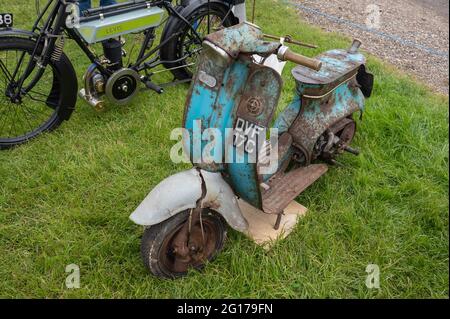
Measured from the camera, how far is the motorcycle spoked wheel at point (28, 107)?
112 inches

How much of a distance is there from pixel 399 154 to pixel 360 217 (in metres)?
0.74

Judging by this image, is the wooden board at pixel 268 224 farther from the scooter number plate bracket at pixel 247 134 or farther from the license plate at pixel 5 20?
the license plate at pixel 5 20

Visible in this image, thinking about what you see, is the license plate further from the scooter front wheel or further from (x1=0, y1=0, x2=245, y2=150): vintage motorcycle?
the scooter front wheel

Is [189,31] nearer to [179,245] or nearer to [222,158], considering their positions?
[222,158]

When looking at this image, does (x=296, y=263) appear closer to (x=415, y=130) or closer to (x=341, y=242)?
(x=341, y=242)

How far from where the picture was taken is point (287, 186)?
7.64 feet

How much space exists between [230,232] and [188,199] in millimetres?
518

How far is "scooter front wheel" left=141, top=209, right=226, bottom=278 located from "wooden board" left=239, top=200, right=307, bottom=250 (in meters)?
0.24

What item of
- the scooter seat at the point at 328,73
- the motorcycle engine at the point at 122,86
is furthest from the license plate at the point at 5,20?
the scooter seat at the point at 328,73

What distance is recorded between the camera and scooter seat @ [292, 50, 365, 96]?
228 centimetres

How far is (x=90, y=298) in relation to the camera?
1914 millimetres

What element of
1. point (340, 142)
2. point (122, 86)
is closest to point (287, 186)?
point (340, 142)

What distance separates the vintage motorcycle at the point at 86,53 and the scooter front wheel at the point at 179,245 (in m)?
1.59
